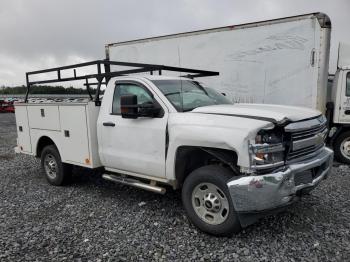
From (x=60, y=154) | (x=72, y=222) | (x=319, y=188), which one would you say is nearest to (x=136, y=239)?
(x=72, y=222)

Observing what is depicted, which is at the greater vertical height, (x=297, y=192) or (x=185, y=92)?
(x=185, y=92)

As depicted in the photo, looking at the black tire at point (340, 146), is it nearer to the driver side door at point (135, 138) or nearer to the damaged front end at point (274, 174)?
the damaged front end at point (274, 174)

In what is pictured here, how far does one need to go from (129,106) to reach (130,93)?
0.67 meters

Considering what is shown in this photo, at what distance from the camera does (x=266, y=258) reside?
10.9 ft

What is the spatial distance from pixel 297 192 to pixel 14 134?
13037 mm

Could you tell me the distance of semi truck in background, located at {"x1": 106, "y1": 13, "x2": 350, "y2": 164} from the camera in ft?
22.8

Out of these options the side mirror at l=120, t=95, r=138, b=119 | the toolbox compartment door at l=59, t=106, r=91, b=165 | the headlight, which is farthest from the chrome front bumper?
the toolbox compartment door at l=59, t=106, r=91, b=165

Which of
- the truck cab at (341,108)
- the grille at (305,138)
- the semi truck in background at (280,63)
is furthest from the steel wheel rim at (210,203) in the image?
the truck cab at (341,108)

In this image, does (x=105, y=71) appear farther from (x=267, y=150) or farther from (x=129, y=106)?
(x=267, y=150)

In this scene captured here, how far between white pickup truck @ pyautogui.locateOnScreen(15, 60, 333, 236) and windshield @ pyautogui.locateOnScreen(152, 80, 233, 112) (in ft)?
0.05

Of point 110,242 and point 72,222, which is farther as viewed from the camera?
point 72,222

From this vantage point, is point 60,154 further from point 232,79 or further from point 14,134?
point 14,134

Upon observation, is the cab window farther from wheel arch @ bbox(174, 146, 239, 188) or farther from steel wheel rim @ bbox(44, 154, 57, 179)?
steel wheel rim @ bbox(44, 154, 57, 179)

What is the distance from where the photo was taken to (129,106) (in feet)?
13.7
